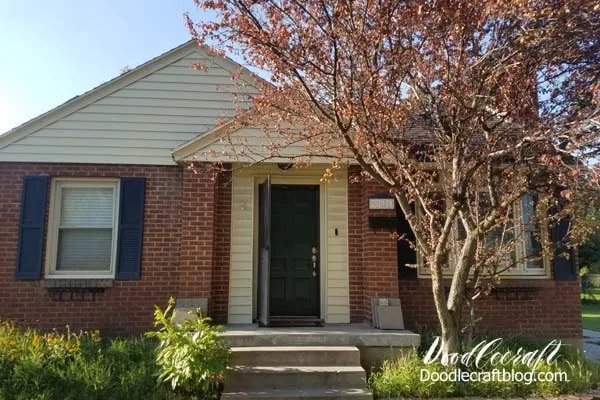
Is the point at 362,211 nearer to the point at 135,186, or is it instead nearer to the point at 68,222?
the point at 135,186

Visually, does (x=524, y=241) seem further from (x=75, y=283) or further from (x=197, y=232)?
(x=75, y=283)

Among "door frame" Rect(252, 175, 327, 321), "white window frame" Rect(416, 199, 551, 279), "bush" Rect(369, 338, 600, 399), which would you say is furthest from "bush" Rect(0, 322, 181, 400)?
"white window frame" Rect(416, 199, 551, 279)

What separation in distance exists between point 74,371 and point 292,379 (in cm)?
230

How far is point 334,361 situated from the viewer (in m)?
5.13

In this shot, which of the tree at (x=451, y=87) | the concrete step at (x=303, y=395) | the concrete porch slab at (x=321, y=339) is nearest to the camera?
the tree at (x=451, y=87)

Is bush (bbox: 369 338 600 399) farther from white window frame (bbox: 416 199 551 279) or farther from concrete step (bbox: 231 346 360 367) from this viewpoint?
white window frame (bbox: 416 199 551 279)

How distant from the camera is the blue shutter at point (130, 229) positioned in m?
6.53

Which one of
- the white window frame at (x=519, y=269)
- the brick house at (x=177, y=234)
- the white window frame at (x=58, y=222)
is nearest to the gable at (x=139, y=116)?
the brick house at (x=177, y=234)

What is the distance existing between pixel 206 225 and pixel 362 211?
2350mm

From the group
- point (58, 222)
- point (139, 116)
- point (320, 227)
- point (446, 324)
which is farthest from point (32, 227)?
point (446, 324)

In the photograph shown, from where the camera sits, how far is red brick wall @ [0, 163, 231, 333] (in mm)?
6316

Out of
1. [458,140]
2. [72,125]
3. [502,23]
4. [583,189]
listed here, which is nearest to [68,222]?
[72,125]

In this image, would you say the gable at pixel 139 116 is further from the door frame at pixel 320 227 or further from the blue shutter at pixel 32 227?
the door frame at pixel 320 227

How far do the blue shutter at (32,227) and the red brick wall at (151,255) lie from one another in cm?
11
